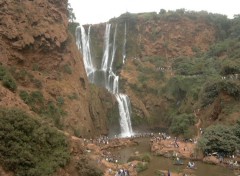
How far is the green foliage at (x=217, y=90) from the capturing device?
41.8m

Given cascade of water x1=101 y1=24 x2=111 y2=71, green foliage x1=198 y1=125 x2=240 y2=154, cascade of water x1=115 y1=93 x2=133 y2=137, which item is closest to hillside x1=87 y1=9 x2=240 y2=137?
cascade of water x1=101 y1=24 x2=111 y2=71

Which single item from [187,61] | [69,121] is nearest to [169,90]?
[187,61]

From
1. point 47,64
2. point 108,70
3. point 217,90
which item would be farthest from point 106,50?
point 217,90

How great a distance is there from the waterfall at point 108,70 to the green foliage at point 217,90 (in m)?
12.3

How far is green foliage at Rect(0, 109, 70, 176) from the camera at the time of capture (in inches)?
794

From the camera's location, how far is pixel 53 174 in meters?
20.9

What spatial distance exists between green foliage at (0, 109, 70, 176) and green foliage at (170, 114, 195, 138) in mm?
25325

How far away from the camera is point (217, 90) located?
44.2 m

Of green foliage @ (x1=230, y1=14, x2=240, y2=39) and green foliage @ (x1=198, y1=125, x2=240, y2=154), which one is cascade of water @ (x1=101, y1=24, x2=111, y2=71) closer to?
green foliage @ (x1=230, y1=14, x2=240, y2=39)

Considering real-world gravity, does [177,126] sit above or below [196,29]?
below

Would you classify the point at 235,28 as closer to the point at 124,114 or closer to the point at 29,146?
the point at 124,114

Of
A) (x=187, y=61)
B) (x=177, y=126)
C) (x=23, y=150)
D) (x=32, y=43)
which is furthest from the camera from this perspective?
(x=187, y=61)

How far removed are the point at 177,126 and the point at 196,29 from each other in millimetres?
32335

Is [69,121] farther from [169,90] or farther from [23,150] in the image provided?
[169,90]
